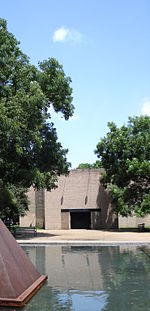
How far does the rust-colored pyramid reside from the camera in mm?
5823

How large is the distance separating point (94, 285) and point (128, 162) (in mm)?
23297

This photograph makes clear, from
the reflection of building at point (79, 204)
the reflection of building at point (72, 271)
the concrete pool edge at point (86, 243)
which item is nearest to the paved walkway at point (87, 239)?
the concrete pool edge at point (86, 243)

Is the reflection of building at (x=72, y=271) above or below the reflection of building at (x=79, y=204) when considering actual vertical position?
below

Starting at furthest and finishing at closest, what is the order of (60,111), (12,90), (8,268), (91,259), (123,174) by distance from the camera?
1. (123,174)
2. (60,111)
3. (12,90)
4. (91,259)
5. (8,268)

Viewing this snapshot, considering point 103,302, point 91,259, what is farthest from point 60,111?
point 103,302

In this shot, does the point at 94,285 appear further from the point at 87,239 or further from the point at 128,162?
the point at 128,162

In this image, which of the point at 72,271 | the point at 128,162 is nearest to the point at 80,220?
the point at 128,162

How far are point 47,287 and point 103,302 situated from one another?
1736mm

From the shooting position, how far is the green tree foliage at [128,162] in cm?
3069

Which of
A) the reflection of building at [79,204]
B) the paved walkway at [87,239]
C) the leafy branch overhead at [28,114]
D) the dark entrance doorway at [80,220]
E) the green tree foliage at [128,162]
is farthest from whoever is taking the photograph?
the dark entrance doorway at [80,220]

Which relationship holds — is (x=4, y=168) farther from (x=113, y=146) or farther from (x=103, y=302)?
(x=103, y=302)

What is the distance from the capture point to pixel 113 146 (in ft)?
106

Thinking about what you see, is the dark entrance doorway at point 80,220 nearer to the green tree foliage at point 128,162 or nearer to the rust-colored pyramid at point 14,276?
the green tree foliage at point 128,162

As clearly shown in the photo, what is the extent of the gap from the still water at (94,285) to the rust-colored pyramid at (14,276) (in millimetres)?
168
